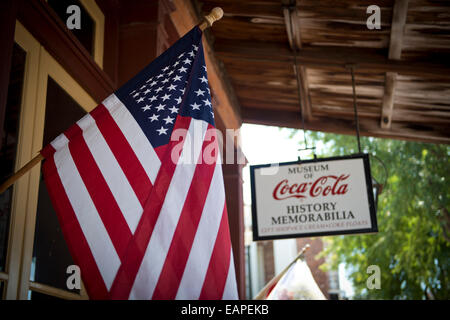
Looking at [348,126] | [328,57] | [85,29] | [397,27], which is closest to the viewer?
[85,29]

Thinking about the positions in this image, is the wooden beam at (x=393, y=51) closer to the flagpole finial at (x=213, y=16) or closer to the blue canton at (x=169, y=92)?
the flagpole finial at (x=213, y=16)

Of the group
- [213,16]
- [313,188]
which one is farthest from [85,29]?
[313,188]

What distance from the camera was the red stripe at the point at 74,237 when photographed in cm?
236

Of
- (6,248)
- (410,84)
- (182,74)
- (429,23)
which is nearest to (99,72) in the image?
(182,74)

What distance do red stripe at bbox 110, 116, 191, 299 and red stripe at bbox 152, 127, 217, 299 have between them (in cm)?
12

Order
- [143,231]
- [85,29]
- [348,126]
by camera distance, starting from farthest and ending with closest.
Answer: [348,126] → [85,29] → [143,231]

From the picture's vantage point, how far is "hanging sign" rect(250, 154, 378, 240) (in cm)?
502

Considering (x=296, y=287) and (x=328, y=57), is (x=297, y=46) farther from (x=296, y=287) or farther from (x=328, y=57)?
(x=296, y=287)

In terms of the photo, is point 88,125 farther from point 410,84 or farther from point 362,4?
point 410,84

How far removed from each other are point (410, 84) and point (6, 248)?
4.67 meters

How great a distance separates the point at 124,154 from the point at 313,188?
113 inches

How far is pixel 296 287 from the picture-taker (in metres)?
7.39

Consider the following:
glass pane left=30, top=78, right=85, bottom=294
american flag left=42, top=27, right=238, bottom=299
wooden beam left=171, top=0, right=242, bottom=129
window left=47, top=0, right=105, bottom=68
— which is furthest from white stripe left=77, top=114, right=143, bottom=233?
wooden beam left=171, top=0, right=242, bottom=129

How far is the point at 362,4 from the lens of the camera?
475 centimetres
